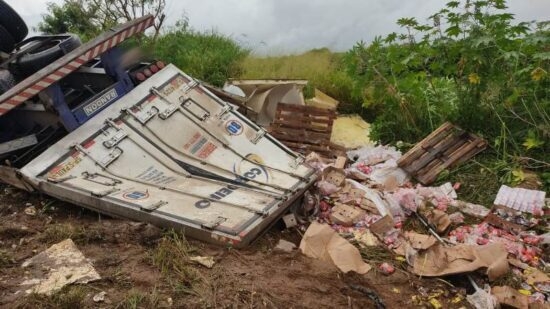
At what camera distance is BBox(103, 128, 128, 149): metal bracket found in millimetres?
4496

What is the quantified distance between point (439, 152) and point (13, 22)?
4.45 metres

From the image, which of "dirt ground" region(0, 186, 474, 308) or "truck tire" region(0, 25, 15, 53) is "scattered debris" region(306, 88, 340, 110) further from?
"truck tire" region(0, 25, 15, 53)

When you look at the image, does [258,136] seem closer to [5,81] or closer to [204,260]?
[204,260]

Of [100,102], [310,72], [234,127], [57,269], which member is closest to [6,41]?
[100,102]

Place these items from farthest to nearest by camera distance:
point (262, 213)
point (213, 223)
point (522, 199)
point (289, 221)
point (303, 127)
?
point (303, 127)
point (522, 199)
point (289, 221)
point (262, 213)
point (213, 223)

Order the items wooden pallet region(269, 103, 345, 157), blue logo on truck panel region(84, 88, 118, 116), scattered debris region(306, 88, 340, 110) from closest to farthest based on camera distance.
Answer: blue logo on truck panel region(84, 88, 118, 116) < wooden pallet region(269, 103, 345, 157) < scattered debris region(306, 88, 340, 110)

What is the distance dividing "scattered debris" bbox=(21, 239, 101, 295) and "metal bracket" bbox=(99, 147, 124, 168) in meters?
0.99

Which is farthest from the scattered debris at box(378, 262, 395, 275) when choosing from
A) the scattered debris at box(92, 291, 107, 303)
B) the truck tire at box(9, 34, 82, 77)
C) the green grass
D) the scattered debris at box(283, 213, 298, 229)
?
the green grass

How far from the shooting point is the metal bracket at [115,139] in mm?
4496

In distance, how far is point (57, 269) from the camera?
321cm

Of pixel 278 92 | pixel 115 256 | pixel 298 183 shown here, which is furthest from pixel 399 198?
pixel 278 92

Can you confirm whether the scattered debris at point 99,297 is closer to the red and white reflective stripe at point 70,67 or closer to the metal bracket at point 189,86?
the red and white reflective stripe at point 70,67

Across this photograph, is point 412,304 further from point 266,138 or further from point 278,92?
point 278,92

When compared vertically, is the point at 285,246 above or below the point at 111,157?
below
